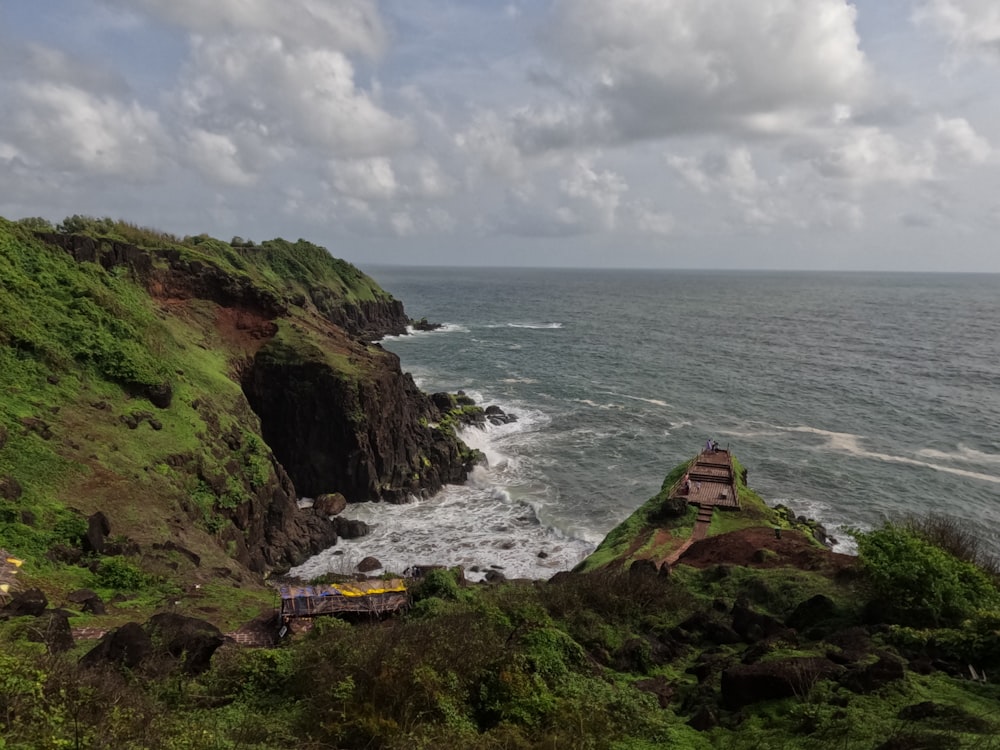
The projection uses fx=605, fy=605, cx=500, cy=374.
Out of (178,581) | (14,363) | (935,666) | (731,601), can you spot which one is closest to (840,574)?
(731,601)

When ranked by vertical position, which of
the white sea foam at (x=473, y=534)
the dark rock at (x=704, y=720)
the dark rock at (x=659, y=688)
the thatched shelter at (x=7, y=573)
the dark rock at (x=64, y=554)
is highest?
the thatched shelter at (x=7, y=573)

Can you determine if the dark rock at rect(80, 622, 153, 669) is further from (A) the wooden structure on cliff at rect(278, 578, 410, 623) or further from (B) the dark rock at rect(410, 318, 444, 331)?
(B) the dark rock at rect(410, 318, 444, 331)

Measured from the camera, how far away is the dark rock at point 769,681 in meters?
12.9

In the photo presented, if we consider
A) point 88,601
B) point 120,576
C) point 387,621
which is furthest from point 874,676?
point 120,576

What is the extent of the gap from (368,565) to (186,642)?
20620 mm

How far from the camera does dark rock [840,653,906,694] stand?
12641 mm

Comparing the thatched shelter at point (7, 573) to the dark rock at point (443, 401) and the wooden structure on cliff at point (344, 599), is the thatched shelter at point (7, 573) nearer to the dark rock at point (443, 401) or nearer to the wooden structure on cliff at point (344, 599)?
the wooden structure on cliff at point (344, 599)

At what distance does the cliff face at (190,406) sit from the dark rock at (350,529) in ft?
2.52

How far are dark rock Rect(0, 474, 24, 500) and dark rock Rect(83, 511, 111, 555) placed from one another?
97.2 inches

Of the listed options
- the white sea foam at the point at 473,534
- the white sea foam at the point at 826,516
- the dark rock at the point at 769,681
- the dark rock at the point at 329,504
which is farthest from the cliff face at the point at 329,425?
the dark rock at the point at 769,681

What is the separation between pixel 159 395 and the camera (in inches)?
1229

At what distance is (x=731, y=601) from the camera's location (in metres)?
22.3

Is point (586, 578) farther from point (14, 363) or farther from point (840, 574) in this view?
point (14, 363)

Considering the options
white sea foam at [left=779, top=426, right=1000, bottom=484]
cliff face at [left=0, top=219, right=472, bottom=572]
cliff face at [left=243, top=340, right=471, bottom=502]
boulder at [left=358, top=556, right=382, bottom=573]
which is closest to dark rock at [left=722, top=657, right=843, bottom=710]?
cliff face at [left=0, top=219, right=472, bottom=572]
